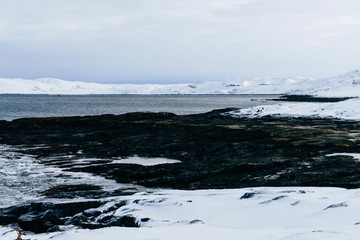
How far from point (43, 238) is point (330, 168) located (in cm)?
1433

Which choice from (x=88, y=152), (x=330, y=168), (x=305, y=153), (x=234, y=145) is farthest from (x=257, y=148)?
(x=88, y=152)

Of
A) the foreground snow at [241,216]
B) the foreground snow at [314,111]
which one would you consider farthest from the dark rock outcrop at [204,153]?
the foreground snow at [314,111]

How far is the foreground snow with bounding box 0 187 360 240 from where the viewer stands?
859 cm

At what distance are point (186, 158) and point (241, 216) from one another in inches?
556

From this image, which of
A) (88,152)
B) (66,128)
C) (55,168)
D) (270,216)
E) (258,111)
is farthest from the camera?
(258,111)

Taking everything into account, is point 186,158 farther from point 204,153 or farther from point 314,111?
point 314,111

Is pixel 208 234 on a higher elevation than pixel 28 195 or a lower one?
higher

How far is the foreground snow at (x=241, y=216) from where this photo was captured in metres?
8.59

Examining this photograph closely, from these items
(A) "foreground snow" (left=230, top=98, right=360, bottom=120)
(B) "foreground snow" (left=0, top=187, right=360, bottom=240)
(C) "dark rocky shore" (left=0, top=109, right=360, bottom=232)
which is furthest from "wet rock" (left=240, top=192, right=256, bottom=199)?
(A) "foreground snow" (left=230, top=98, right=360, bottom=120)

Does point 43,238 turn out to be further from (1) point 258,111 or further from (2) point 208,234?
(1) point 258,111

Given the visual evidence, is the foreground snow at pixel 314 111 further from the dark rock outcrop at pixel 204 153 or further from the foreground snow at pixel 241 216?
the foreground snow at pixel 241 216

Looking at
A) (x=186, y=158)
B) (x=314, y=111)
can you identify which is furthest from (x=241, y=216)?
(x=314, y=111)

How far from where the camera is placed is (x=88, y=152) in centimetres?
2828

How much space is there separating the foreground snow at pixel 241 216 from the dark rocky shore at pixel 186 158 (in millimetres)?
1478
